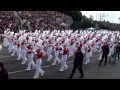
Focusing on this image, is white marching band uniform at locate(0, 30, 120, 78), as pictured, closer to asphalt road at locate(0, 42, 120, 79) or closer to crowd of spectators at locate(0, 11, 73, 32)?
asphalt road at locate(0, 42, 120, 79)

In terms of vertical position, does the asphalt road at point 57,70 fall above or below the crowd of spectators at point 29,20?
below

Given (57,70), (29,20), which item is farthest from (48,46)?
(29,20)

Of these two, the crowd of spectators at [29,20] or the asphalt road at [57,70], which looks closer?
the asphalt road at [57,70]

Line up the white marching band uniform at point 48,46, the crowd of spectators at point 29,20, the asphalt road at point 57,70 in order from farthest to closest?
the crowd of spectators at point 29,20
the white marching band uniform at point 48,46
the asphalt road at point 57,70

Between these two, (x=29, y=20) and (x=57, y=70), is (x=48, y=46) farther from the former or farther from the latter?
(x=29, y=20)

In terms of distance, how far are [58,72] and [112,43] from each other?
36.8ft

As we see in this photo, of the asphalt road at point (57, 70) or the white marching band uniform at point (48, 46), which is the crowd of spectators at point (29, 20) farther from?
the asphalt road at point (57, 70)

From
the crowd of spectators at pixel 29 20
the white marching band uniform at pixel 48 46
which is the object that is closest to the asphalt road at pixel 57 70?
the white marching band uniform at pixel 48 46

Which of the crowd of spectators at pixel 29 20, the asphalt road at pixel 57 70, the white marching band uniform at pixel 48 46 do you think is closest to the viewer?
A: the asphalt road at pixel 57 70

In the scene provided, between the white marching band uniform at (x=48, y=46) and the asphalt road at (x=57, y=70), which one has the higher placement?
the white marching band uniform at (x=48, y=46)

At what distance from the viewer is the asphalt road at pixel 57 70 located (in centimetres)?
2008

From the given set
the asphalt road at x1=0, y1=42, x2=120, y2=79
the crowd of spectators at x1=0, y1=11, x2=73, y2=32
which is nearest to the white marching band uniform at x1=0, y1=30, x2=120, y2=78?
the asphalt road at x1=0, y1=42, x2=120, y2=79

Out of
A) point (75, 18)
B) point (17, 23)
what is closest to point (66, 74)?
point (17, 23)

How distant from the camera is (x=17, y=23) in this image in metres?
39.2
